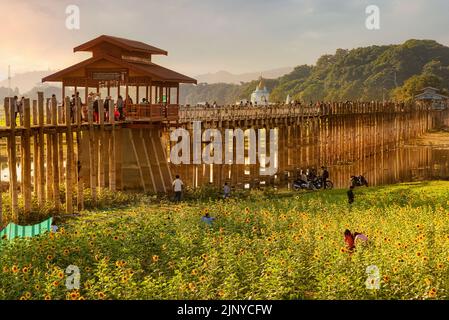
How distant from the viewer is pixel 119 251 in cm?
1609

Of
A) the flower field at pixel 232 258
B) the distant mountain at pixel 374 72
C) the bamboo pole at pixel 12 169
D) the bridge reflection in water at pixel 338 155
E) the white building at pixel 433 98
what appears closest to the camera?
the flower field at pixel 232 258

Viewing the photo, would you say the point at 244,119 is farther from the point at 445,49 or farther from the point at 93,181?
the point at 445,49

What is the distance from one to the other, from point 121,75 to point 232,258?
20.3 m

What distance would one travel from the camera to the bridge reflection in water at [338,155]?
41312 millimetres

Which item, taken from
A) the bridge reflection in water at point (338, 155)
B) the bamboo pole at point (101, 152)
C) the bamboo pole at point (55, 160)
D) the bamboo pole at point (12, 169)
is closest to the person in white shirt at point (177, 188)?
the bamboo pole at point (101, 152)

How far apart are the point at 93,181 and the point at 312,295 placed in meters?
15.5

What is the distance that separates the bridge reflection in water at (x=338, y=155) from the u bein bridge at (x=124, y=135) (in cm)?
14

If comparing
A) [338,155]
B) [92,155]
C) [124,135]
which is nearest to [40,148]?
[92,155]

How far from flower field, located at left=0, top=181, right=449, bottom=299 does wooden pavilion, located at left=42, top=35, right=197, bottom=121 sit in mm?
11060

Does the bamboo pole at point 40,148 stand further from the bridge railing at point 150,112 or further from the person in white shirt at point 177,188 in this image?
the bridge railing at point 150,112

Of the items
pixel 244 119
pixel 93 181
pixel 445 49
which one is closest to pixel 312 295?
pixel 93 181

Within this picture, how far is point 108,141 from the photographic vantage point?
3009 centimetres

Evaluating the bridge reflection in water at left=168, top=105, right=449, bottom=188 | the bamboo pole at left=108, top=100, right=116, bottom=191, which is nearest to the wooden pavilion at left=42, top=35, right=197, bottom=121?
the bamboo pole at left=108, top=100, right=116, bottom=191

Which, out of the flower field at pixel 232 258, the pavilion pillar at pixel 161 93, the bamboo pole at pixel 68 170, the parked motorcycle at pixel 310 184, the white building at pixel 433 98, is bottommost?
the parked motorcycle at pixel 310 184
